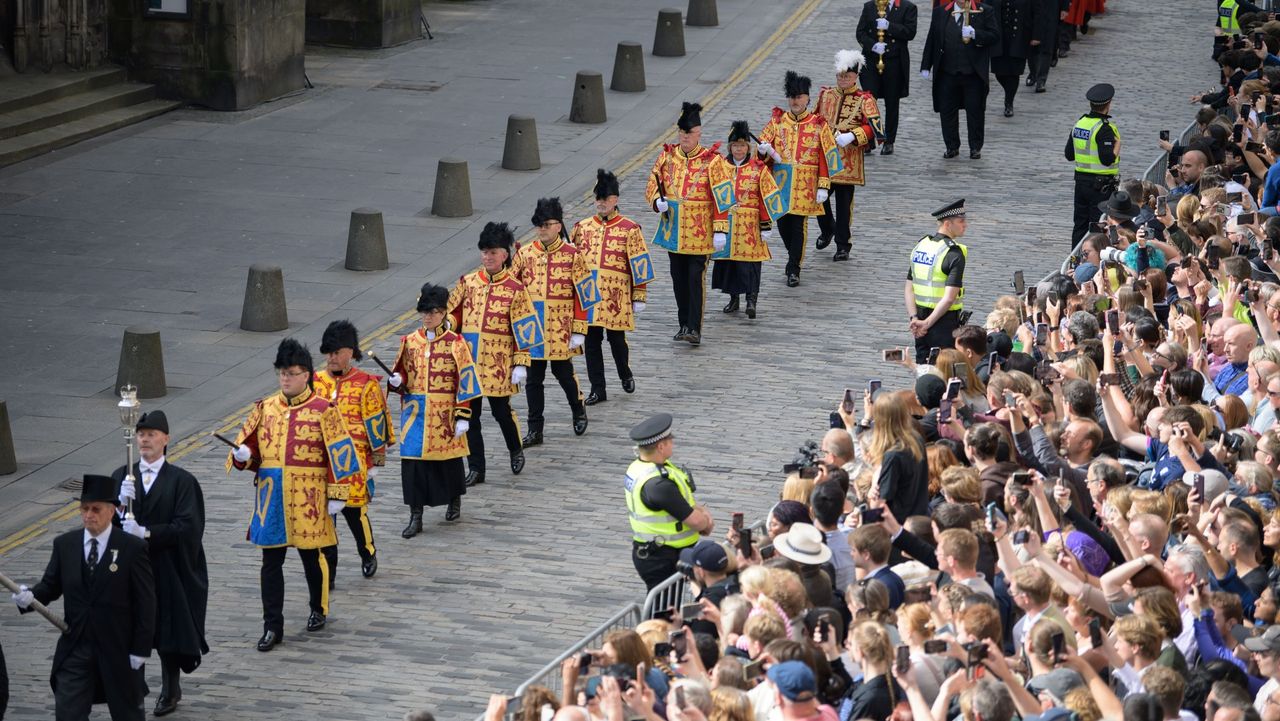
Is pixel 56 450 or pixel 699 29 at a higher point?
pixel 699 29

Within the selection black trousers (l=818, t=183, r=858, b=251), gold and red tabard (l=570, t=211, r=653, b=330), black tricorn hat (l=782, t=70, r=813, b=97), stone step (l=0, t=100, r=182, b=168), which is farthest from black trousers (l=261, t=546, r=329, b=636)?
stone step (l=0, t=100, r=182, b=168)

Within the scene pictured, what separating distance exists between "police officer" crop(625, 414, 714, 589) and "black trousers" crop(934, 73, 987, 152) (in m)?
12.9

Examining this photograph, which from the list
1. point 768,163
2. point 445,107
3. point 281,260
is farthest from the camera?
point 445,107

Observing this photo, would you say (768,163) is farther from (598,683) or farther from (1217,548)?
(598,683)

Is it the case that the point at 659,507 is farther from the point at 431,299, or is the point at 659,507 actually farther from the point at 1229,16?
the point at 1229,16

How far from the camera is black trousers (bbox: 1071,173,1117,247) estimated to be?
1927cm

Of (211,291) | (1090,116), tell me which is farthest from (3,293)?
(1090,116)

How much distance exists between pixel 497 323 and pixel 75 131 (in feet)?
35.2

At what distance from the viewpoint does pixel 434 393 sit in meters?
13.4

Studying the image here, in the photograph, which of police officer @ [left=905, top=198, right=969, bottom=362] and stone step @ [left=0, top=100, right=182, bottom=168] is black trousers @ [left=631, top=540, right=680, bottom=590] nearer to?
police officer @ [left=905, top=198, right=969, bottom=362]

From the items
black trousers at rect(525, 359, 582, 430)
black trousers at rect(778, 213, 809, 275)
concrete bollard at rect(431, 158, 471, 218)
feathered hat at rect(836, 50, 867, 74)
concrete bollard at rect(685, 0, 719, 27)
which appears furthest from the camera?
concrete bollard at rect(685, 0, 719, 27)

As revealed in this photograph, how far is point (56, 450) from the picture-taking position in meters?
14.9

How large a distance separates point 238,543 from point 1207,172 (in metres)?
8.64

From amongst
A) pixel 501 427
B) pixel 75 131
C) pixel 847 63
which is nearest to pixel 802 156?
pixel 847 63
